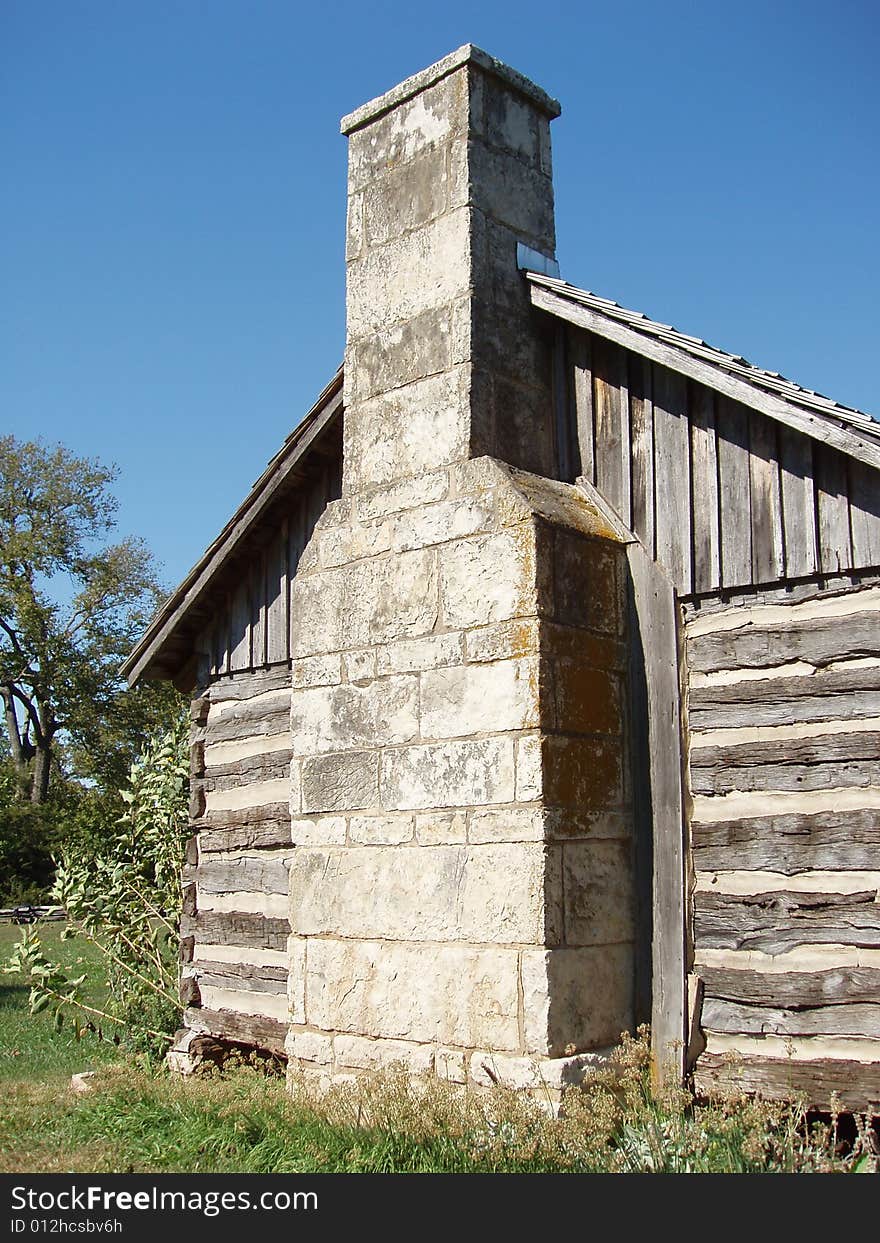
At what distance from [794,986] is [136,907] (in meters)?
6.41

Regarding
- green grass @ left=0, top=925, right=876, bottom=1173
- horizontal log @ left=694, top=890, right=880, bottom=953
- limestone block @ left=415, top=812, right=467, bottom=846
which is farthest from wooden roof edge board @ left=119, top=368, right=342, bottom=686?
horizontal log @ left=694, top=890, right=880, bottom=953

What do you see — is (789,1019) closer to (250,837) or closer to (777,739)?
(777,739)

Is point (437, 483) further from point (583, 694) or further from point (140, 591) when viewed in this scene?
point (140, 591)

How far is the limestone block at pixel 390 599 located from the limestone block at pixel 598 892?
55.4 inches

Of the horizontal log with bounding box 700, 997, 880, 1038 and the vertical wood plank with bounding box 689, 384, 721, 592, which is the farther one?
the vertical wood plank with bounding box 689, 384, 721, 592

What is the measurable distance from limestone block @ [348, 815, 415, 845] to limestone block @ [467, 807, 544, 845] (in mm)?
427

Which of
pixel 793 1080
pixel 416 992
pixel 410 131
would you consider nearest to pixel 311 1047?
pixel 416 992

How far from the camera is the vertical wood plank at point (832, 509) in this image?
18.2 feet

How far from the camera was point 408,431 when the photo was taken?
6.71 meters

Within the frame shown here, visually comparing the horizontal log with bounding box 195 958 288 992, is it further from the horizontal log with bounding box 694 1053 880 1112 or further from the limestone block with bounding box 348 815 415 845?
the horizontal log with bounding box 694 1053 880 1112

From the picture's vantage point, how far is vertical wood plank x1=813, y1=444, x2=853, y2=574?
18.2ft

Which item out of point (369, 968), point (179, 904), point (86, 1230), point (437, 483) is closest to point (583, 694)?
point (437, 483)

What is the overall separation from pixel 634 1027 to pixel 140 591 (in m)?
31.0

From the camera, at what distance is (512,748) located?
5.80 meters
